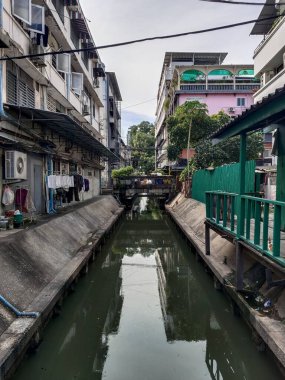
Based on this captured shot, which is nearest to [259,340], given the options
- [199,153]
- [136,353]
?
[136,353]

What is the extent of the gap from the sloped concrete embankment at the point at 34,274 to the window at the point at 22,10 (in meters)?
6.41

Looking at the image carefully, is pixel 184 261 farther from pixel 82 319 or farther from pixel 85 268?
pixel 82 319

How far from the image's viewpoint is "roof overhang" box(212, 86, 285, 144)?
4.75 meters

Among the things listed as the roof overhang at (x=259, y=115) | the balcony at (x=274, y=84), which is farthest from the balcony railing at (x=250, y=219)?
the balcony at (x=274, y=84)

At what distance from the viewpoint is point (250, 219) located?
7105 millimetres

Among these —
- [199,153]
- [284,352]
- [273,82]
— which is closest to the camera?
[284,352]

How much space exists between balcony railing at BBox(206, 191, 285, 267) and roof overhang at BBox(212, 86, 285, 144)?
1.39 m

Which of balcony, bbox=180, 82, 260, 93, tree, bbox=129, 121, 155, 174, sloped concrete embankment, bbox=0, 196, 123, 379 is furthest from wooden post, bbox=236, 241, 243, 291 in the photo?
tree, bbox=129, 121, 155, 174

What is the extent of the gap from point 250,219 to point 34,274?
15.7 feet

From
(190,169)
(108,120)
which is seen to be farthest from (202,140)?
(108,120)

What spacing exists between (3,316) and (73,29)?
17.6 m

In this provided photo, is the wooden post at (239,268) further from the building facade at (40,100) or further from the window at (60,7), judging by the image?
the window at (60,7)

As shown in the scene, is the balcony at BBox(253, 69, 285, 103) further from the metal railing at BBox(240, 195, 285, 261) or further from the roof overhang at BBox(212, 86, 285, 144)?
the metal railing at BBox(240, 195, 285, 261)

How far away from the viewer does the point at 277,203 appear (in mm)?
4746
